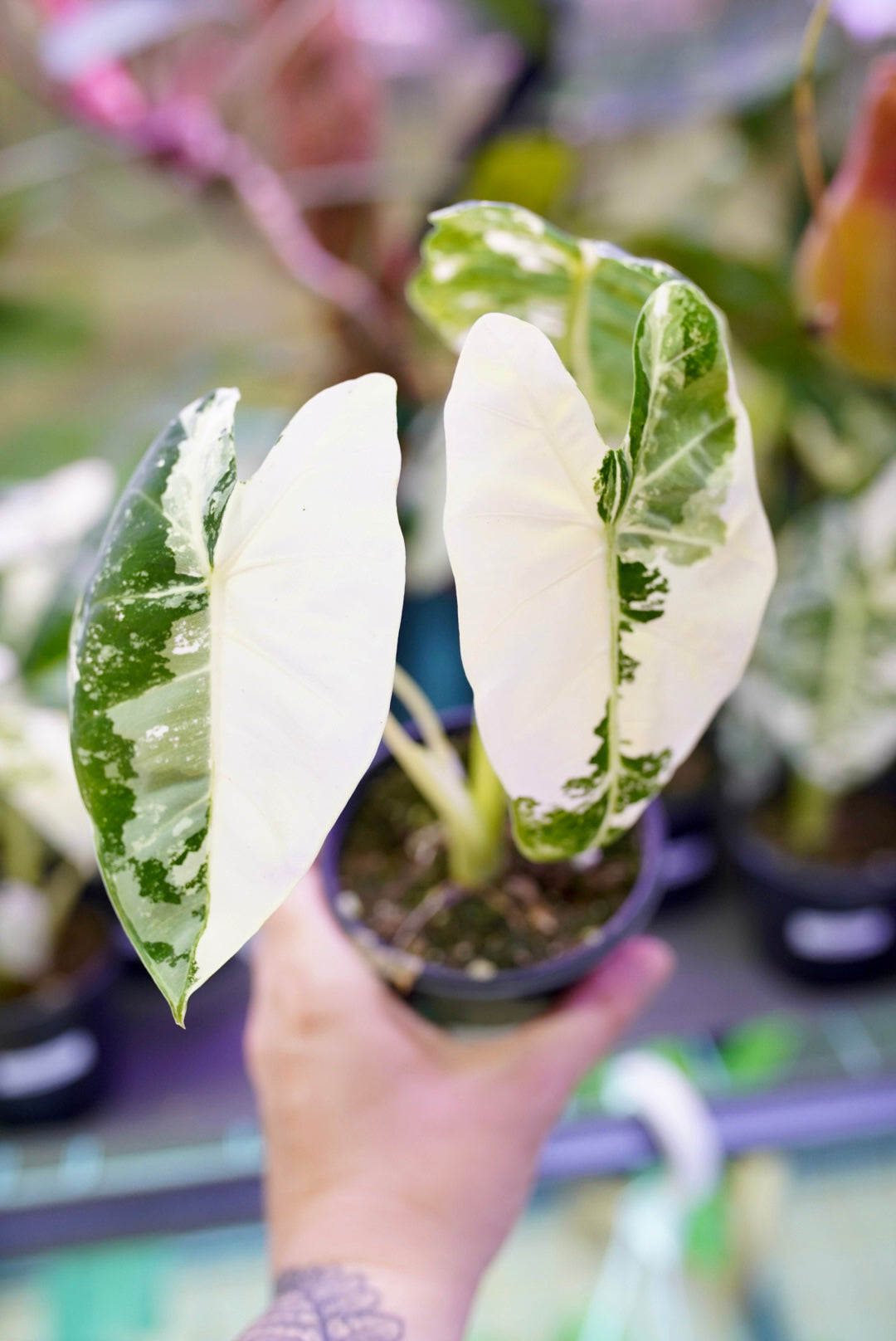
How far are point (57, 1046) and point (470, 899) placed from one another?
1.32ft

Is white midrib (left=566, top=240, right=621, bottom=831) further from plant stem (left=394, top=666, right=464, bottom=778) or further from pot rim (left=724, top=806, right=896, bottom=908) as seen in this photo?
pot rim (left=724, top=806, right=896, bottom=908)

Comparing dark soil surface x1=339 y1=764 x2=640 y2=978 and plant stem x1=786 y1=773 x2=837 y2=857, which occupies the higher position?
dark soil surface x1=339 y1=764 x2=640 y2=978

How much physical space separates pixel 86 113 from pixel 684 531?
26.9 inches

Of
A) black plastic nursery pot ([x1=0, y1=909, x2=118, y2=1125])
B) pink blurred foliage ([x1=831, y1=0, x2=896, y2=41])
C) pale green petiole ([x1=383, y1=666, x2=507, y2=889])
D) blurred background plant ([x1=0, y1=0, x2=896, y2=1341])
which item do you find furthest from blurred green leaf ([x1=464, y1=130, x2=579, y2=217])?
black plastic nursery pot ([x1=0, y1=909, x2=118, y2=1125])

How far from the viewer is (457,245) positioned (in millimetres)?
448

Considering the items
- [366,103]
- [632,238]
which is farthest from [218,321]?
[632,238]

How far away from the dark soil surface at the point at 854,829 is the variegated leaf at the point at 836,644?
83mm

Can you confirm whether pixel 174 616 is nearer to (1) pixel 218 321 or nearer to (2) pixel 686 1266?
(2) pixel 686 1266

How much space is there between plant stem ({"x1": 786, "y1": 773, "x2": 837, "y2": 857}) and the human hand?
360mm

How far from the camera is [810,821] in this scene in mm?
902

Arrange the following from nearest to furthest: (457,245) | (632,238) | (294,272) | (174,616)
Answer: (174,616) → (457,245) → (632,238) → (294,272)

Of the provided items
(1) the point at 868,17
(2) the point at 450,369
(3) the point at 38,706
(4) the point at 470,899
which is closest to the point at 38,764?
(3) the point at 38,706

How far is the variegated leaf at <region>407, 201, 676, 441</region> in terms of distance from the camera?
1.42ft

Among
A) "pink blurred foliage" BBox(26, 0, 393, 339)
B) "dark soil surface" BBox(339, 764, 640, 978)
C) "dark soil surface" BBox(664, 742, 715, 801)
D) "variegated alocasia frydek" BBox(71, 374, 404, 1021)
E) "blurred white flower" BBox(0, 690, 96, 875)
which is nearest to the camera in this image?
"variegated alocasia frydek" BBox(71, 374, 404, 1021)
